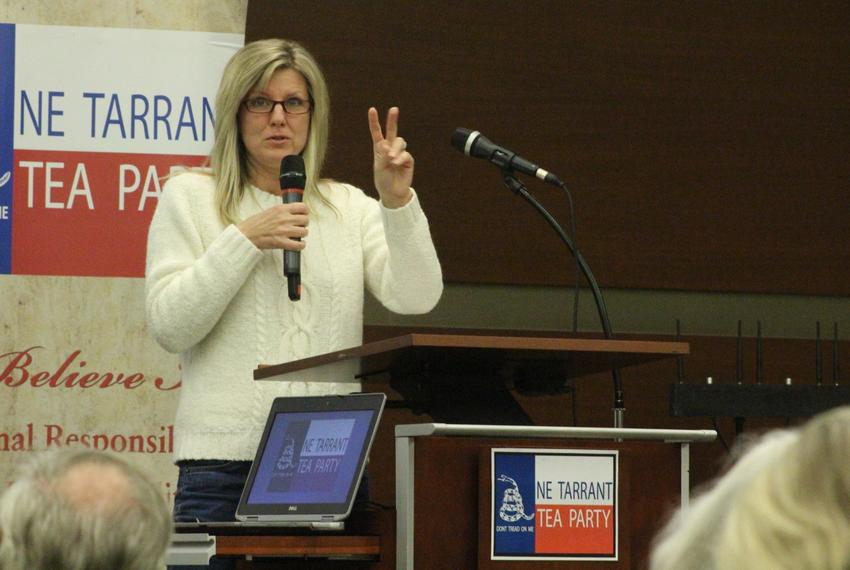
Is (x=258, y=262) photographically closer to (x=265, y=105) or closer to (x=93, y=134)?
(x=265, y=105)

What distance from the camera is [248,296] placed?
8.82 feet

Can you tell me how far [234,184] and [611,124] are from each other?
2.02 m

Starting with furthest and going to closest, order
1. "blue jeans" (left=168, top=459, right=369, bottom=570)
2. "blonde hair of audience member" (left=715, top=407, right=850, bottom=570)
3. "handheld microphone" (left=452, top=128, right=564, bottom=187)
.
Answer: "handheld microphone" (left=452, top=128, right=564, bottom=187) → "blue jeans" (left=168, top=459, right=369, bottom=570) → "blonde hair of audience member" (left=715, top=407, right=850, bottom=570)

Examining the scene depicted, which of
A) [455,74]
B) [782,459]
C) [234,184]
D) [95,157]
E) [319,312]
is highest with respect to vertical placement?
[455,74]

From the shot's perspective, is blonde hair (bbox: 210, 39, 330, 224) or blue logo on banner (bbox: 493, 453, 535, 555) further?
blonde hair (bbox: 210, 39, 330, 224)

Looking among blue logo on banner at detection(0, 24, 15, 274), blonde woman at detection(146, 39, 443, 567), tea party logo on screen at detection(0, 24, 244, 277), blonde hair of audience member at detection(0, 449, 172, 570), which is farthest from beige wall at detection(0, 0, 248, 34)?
blonde hair of audience member at detection(0, 449, 172, 570)

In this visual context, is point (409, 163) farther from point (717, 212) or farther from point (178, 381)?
point (717, 212)

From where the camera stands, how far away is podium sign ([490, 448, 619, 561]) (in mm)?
2277

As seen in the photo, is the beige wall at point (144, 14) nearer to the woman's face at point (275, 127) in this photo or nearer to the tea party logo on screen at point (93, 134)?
the tea party logo on screen at point (93, 134)

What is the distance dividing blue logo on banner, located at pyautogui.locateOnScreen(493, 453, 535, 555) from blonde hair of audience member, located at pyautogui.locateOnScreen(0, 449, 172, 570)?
1113mm

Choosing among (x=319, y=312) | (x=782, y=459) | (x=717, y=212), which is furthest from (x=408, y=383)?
(x=717, y=212)

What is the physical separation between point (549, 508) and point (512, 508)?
0.06m

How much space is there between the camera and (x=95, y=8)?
161 inches

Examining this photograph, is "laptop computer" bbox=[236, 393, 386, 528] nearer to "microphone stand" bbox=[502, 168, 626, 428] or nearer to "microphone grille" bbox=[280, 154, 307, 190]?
"microphone grille" bbox=[280, 154, 307, 190]
